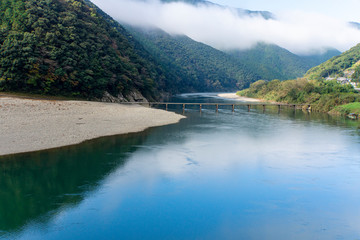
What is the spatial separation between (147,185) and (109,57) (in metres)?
60.4

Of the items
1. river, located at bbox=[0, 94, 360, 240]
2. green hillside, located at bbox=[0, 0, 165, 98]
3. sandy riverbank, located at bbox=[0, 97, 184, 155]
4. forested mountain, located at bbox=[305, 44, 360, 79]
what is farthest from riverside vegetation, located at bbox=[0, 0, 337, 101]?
forested mountain, located at bbox=[305, 44, 360, 79]

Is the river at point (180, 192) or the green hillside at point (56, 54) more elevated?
the green hillside at point (56, 54)

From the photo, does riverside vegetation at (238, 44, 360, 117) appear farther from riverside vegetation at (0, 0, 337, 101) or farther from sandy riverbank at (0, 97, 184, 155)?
riverside vegetation at (0, 0, 337, 101)

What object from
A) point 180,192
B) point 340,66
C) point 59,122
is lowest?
point 180,192

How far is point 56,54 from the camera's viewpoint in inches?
2402

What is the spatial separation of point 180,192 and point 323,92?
82.3 metres

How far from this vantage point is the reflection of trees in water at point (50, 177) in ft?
54.0

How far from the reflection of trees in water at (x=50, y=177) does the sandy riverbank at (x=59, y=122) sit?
3041 millimetres

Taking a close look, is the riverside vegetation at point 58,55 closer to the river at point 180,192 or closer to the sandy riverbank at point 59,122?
the sandy riverbank at point 59,122

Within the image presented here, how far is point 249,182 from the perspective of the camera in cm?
2208

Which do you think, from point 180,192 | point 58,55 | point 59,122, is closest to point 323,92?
point 58,55

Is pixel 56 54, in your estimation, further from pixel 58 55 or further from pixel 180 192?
pixel 180 192

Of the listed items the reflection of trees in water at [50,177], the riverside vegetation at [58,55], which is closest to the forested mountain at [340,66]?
the riverside vegetation at [58,55]

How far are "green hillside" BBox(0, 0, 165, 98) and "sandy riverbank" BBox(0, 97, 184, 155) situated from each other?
33.1 ft
